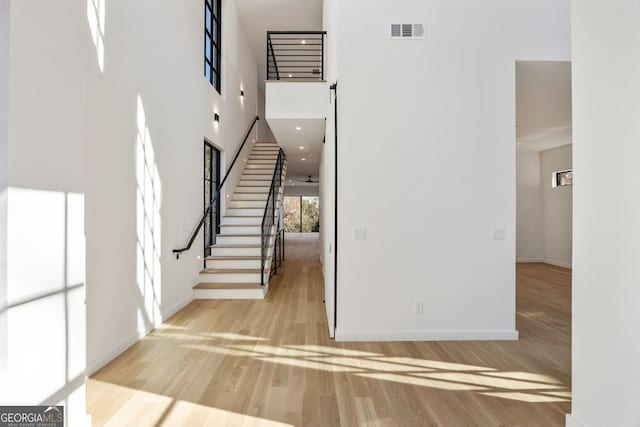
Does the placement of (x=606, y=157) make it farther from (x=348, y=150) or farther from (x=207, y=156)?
(x=207, y=156)

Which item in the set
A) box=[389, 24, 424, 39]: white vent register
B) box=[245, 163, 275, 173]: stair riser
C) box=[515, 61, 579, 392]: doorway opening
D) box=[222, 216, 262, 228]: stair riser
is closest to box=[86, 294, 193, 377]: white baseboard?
box=[222, 216, 262, 228]: stair riser

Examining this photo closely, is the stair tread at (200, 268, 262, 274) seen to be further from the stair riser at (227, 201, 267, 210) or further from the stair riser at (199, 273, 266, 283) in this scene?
the stair riser at (227, 201, 267, 210)

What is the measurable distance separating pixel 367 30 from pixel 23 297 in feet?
11.7

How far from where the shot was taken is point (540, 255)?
8.89m

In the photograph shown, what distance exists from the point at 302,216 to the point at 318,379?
15727mm

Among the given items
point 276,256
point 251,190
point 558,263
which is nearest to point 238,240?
point 251,190

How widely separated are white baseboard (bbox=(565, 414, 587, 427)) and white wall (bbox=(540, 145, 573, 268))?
287 inches

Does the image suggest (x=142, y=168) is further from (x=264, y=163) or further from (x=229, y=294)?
(x=264, y=163)

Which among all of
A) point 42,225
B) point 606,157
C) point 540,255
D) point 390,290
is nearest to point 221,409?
point 42,225

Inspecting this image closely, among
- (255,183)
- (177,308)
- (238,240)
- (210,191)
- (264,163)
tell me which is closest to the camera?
(177,308)

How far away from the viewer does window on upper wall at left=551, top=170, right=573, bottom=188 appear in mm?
7921

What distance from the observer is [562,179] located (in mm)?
8102

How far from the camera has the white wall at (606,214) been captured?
5.13 ft

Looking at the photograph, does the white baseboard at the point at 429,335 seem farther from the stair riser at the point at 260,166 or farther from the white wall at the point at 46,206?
the stair riser at the point at 260,166
